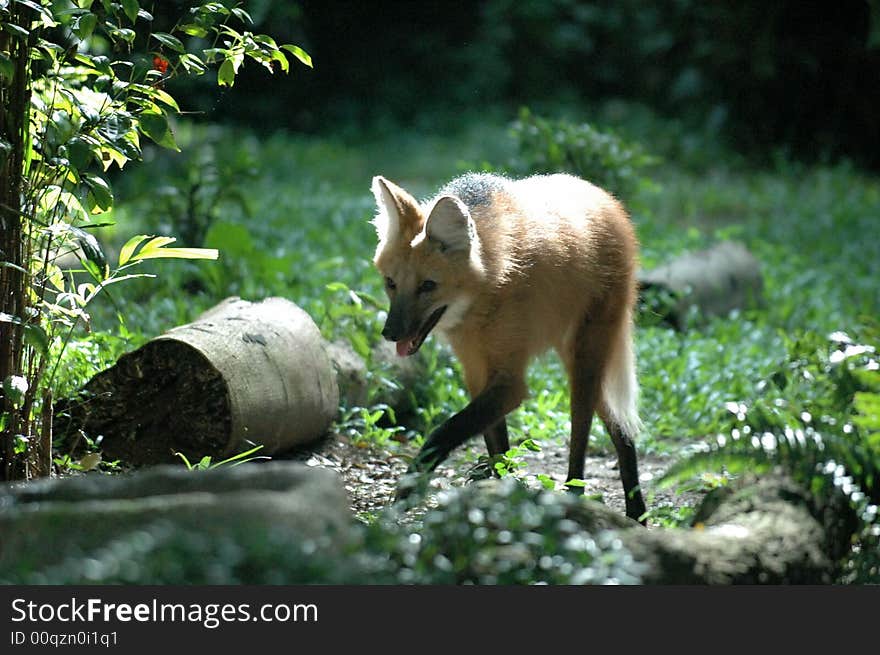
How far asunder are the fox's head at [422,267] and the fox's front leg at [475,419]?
13.3 inches

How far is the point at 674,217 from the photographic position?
34.6 ft

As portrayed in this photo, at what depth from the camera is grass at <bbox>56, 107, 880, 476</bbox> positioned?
18.5ft

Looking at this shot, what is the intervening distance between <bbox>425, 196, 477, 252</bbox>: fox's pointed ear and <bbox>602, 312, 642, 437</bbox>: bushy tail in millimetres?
898

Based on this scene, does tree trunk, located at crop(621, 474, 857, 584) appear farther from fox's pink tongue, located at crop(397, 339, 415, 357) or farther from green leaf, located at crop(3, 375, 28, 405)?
green leaf, located at crop(3, 375, 28, 405)

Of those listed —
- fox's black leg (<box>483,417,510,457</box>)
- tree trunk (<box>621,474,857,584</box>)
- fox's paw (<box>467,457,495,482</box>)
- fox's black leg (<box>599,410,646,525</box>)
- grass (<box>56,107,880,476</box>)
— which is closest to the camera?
tree trunk (<box>621,474,857,584</box>)

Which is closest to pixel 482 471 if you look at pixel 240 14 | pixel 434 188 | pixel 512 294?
pixel 512 294

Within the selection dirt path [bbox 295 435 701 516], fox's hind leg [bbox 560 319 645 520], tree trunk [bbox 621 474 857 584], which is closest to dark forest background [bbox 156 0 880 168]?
dirt path [bbox 295 435 701 516]

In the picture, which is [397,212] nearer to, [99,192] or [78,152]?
[99,192]

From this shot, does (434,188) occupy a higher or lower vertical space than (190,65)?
lower

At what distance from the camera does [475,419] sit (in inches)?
160

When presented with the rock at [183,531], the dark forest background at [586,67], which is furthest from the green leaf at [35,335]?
the dark forest background at [586,67]

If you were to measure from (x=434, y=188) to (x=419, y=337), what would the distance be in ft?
19.4

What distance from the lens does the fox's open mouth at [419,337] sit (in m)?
4.21

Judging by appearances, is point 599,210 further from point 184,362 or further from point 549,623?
point 549,623
